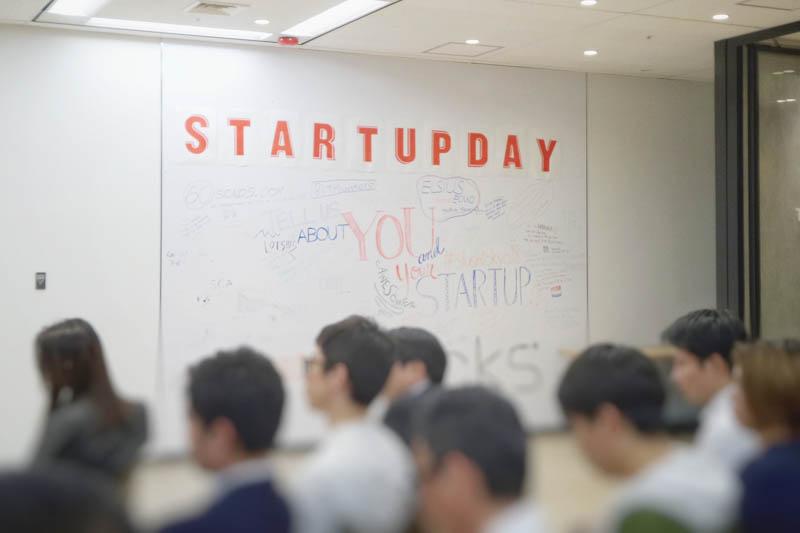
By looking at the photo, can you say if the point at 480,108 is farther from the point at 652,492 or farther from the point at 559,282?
the point at 652,492

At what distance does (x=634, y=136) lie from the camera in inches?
269

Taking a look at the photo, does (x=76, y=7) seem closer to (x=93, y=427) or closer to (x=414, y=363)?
(x=414, y=363)

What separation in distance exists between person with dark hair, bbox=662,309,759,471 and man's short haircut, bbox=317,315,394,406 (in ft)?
2.24

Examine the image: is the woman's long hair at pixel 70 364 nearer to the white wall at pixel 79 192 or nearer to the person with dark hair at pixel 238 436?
the person with dark hair at pixel 238 436

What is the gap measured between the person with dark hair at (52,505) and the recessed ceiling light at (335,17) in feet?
12.5

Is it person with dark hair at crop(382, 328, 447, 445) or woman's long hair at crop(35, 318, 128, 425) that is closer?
woman's long hair at crop(35, 318, 128, 425)

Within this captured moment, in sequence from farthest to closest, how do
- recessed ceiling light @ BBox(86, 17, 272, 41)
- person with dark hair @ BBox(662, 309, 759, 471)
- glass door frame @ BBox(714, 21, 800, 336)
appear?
1. glass door frame @ BBox(714, 21, 800, 336)
2. recessed ceiling light @ BBox(86, 17, 272, 41)
3. person with dark hair @ BBox(662, 309, 759, 471)

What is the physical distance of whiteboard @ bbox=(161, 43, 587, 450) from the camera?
5.51 m

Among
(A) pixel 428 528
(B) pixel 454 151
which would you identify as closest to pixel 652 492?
(A) pixel 428 528

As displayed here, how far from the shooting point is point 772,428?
2158 mm

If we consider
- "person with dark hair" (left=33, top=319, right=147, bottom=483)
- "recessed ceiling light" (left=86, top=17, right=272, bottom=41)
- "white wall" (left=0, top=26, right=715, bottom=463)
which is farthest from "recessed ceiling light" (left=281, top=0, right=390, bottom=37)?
"person with dark hair" (left=33, top=319, right=147, bottom=483)

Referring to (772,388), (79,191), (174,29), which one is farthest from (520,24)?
(772,388)

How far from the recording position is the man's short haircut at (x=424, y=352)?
2.96 meters

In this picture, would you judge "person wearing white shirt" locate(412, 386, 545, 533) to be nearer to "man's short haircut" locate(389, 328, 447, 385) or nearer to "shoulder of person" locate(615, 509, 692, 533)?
"shoulder of person" locate(615, 509, 692, 533)
